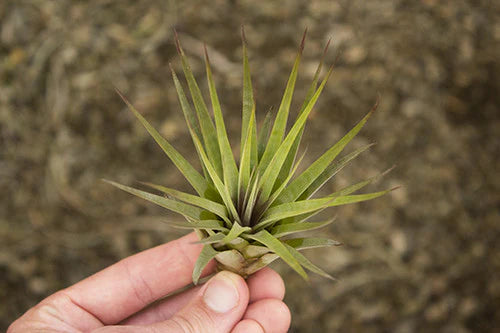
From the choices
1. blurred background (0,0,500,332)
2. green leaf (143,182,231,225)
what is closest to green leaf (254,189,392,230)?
green leaf (143,182,231,225)

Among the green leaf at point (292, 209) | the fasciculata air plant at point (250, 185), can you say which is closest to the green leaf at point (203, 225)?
the fasciculata air plant at point (250, 185)

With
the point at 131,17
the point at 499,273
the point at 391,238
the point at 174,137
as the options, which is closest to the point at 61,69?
the point at 131,17

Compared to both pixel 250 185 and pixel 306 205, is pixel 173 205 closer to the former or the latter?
pixel 250 185

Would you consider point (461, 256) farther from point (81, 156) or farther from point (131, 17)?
point (131, 17)

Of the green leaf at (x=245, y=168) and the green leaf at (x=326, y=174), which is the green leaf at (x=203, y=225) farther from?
the green leaf at (x=326, y=174)

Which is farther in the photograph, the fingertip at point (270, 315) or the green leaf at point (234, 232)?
the fingertip at point (270, 315)

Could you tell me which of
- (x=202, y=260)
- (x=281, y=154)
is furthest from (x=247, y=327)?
(x=281, y=154)
